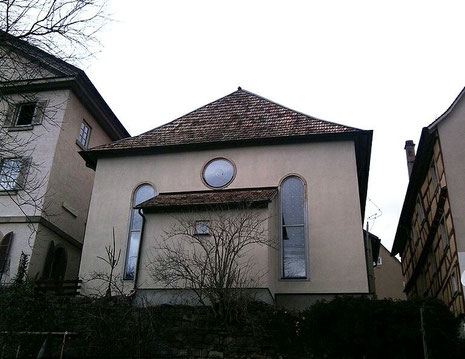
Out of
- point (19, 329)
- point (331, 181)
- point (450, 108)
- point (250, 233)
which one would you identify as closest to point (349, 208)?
point (331, 181)

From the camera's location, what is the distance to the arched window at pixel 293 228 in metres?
15.1

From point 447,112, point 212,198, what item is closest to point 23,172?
point 212,198

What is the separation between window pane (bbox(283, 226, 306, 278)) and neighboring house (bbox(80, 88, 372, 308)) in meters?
0.03

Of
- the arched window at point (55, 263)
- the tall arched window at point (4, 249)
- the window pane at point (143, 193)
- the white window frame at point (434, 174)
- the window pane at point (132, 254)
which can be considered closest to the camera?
the window pane at point (132, 254)

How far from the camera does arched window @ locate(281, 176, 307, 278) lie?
15062 millimetres

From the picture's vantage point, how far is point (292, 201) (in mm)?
16031

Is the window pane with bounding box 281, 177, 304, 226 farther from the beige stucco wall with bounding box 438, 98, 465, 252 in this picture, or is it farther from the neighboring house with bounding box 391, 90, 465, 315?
the beige stucco wall with bounding box 438, 98, 465, 252

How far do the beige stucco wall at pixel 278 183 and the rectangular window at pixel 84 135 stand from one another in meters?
4.42

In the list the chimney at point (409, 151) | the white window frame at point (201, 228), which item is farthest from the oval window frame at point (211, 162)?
the chimney at point (409, 151)

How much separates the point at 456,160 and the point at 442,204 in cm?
150

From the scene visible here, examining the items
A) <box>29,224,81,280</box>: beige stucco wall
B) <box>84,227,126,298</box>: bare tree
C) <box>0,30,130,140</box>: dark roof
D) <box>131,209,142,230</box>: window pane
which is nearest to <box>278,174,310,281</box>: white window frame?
<box>131,209,142,230</box>: window pane

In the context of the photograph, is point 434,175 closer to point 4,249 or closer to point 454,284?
point 454,284

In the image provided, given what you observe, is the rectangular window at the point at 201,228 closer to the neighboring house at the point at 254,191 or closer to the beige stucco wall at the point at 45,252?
the neighboring house at the point at 254,191

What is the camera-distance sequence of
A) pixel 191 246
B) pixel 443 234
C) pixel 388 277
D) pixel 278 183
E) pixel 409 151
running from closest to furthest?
pixel 191 246, pixel 443 234, pixel 278 183, pixel 409 151, pixel 388 277
